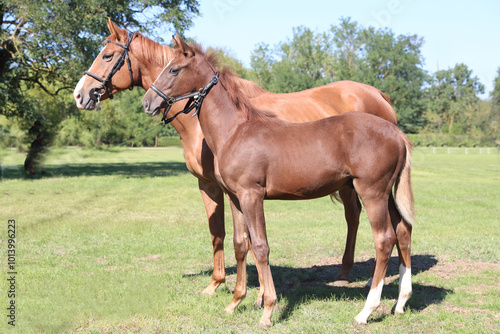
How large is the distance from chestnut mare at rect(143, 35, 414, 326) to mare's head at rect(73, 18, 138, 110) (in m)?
1.10

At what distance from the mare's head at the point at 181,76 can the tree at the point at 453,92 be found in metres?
73.1

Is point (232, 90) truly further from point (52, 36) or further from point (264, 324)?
point (52, 36)

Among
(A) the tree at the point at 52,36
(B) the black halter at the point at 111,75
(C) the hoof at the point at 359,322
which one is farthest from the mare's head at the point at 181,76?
(A) the tree at the point at 52,36

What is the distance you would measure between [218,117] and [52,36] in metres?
15.2

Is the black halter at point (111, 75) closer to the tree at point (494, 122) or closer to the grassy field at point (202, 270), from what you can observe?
the grassy field at point (202, 270)

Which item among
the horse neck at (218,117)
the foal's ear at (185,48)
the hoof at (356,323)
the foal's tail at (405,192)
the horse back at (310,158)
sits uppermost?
the foal's ear at (185,48)

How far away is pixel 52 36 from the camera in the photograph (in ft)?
55.5

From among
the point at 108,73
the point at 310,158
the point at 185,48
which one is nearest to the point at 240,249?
the point at 310,158

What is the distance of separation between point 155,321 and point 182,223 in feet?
19.0

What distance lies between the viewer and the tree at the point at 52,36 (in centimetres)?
1658

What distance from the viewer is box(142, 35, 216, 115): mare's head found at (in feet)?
14.3

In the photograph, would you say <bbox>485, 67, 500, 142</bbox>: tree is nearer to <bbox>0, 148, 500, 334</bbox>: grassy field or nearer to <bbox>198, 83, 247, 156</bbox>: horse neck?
<bbox>0, 148, 500, 334</bbox>: grassy field

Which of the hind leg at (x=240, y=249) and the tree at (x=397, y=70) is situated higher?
the tree at (x=397, y=70)

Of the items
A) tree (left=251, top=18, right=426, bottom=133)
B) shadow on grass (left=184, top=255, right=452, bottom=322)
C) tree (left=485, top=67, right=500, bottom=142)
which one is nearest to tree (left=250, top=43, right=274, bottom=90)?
tree (left=251, top=18, right=426, bottom=133)
